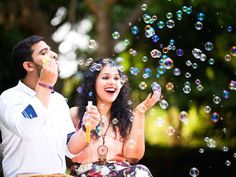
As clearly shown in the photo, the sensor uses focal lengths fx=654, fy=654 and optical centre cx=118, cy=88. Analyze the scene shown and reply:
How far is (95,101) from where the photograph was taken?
13.4 ft

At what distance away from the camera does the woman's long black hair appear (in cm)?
407

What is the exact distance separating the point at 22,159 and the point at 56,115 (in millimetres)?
343

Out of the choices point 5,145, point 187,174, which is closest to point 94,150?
point 5,145

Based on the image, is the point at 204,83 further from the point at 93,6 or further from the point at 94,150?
the point at 94,150

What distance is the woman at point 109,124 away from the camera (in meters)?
3.85

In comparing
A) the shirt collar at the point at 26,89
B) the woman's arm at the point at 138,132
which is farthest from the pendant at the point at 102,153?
the shirt collar at the point at 26,89

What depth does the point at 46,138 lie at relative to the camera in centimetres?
345

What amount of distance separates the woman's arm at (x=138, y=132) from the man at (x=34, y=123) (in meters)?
0.48

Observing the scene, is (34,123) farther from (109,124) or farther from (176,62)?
(176,62)

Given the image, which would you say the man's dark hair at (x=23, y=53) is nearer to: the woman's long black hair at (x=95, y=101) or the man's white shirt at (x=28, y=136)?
the man's white shirt at (x=28, y=136)

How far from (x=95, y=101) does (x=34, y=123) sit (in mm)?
793

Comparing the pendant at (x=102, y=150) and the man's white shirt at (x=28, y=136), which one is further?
the pendant at (x=102, y=150)

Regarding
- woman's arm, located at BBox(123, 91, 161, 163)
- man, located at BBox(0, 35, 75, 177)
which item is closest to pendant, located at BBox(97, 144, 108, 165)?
woman's arm, located at BBox(123, 91, 161, 163)

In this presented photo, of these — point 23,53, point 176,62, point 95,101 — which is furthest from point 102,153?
point 176,62
